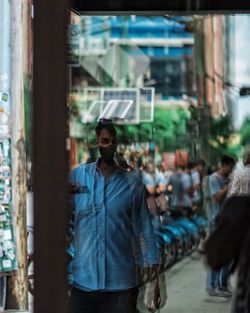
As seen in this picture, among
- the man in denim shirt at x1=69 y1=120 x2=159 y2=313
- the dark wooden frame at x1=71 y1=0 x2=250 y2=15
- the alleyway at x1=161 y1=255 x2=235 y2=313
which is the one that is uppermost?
the dark wooden frame at x1=71 y1=0 x2=250 y2=15

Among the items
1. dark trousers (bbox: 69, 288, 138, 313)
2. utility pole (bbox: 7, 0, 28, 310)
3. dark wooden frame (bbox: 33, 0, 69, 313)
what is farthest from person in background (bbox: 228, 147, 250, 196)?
dark wooden frame (bbox: 33, 0, 69, 313)

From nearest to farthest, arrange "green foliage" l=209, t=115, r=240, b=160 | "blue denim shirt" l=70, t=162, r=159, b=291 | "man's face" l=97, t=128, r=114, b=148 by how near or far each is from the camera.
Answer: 1. "blue denim shirt" l=70, t=162, r=159, b=291
2. "man's face" l=97, t=128, r=114, b=148
3. "green foliage" l=209, t=115, r=240, b=160

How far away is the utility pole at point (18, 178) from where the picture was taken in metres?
7.38

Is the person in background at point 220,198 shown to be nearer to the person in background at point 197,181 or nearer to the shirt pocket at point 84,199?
the shirt pocket at point 84,199

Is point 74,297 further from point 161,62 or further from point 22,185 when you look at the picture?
point 161,62

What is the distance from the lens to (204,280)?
35.9 feet

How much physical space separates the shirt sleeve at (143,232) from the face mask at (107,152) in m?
0.25

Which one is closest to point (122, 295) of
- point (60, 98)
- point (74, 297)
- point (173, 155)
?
point (74, 297)

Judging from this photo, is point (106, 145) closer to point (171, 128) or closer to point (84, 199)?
point (84, 199)

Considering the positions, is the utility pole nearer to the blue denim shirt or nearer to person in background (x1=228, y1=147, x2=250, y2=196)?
person in background (x1=228, y1=147, x2=250, y2=196)

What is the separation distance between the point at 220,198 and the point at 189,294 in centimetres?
120

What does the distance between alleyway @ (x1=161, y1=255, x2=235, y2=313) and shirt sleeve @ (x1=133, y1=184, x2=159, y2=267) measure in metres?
3.09

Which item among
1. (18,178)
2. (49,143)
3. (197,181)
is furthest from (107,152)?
(197,181)

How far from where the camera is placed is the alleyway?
8666 mm
